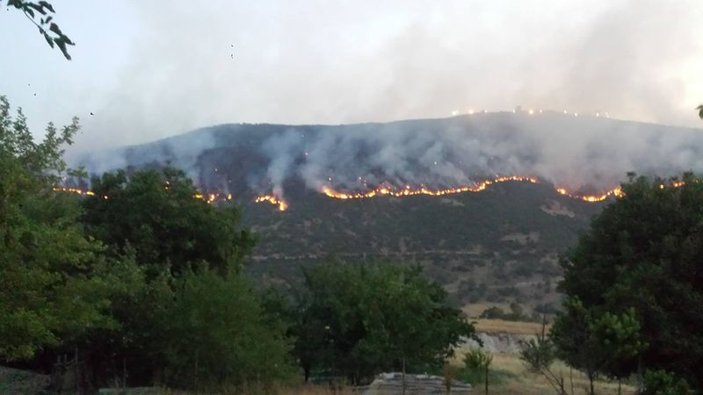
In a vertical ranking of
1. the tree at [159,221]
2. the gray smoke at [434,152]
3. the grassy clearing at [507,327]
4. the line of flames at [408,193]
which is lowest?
the grassy clearing at [507,327]

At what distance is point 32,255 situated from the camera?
12984mm

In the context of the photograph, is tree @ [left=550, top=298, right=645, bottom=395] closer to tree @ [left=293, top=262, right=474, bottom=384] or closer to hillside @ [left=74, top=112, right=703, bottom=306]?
tree @ [left=293, top=262, right=474, bottom=384]

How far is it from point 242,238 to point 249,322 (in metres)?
9.87

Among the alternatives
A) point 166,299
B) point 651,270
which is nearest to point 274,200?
point 166,299

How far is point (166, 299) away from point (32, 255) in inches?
425

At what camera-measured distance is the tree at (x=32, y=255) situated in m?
11.5

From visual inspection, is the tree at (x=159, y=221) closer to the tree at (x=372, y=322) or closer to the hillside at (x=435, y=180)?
the tree at (x=372, y=322)

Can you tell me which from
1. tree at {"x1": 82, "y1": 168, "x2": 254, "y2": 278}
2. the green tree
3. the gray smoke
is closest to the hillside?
the gray smoke

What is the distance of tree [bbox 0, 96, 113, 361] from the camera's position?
37.7ft

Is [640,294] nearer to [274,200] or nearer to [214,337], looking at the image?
[214,337]

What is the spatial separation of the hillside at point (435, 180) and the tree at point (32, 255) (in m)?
36.1

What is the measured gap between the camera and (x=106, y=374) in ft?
83.9

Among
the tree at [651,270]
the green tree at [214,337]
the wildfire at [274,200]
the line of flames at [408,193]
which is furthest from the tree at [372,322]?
the line of flames at [408,193]

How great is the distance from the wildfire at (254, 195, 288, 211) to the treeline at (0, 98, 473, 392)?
1525 inches
